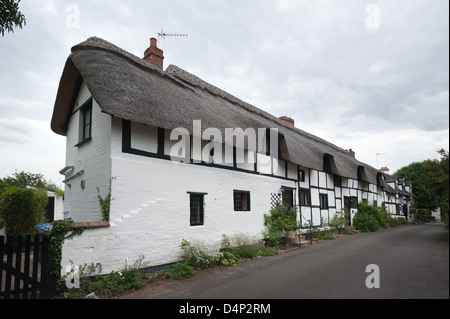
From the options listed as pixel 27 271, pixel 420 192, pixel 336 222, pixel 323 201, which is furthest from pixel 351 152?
pixel 27 271

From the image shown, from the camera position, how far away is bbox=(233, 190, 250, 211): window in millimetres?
10425

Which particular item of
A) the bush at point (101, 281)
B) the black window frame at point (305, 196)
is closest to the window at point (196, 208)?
the bush at point (101, 281)

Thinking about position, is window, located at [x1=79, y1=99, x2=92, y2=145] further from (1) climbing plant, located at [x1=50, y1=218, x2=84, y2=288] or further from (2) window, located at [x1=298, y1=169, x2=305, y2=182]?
(2) window, located at [x1=298, y1=169, x2=305, y2=182]

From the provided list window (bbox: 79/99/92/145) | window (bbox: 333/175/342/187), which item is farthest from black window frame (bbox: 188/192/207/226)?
window (bbox: 333/175/342/187)

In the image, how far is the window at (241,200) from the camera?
10425 mm

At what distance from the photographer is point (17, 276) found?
5.34m

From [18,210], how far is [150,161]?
22.5 ft

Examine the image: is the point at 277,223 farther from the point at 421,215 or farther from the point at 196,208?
the point at 421,215

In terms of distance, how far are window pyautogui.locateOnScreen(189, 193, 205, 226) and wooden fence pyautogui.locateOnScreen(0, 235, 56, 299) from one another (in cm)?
412

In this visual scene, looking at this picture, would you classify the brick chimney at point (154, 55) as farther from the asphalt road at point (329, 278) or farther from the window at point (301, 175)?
the asphalt road at point (329, 278)

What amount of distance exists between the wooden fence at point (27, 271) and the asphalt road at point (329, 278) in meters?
1.83

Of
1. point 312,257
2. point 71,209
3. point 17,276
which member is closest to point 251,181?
point 312,257

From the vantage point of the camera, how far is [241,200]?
1070cm
